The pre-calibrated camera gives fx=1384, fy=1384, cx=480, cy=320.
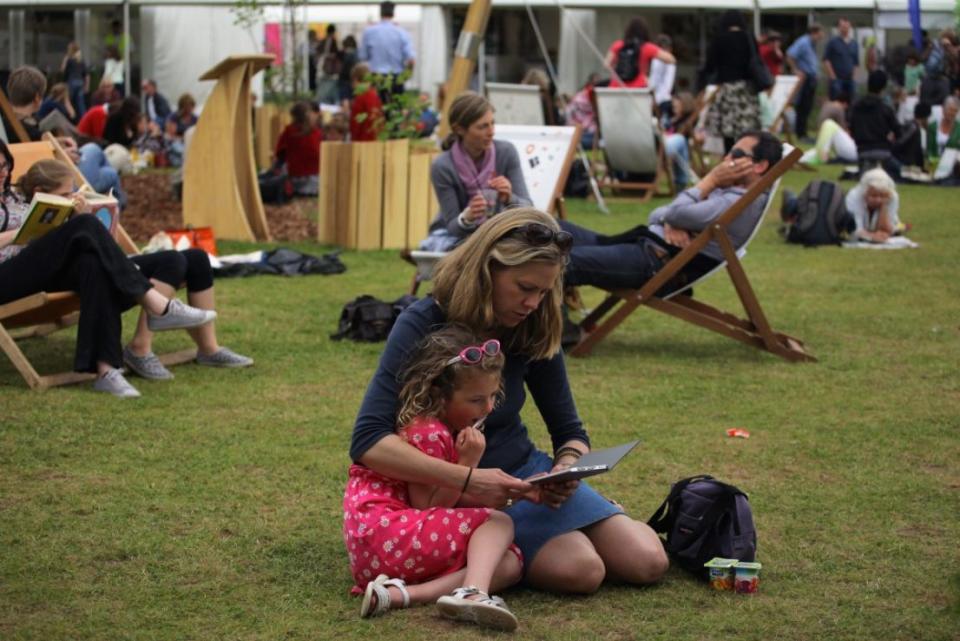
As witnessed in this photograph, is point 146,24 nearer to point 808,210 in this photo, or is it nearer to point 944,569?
point 808,210

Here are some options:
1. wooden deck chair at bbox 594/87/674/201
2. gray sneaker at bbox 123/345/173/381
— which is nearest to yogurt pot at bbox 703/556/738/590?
gray sneaker at bbox 123/345/173/381

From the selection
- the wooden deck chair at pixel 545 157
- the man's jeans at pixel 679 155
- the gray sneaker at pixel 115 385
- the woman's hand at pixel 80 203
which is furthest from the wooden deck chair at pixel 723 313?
the man's jeans at pixel 679 155

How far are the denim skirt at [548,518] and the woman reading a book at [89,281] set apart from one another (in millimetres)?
2777

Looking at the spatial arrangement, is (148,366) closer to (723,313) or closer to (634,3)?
(723,313)

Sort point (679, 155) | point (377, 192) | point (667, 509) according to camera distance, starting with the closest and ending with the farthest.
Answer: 1. point (667, 509)
2. point (377, 192)
3. point (679, 155)

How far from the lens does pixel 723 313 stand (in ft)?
23.6

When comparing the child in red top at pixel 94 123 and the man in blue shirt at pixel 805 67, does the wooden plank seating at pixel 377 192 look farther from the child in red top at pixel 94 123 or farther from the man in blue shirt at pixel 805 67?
the man in blue shirt at pixel 805 67

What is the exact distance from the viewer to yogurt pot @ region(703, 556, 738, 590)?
12.2ft

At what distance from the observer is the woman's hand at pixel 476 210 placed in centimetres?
695

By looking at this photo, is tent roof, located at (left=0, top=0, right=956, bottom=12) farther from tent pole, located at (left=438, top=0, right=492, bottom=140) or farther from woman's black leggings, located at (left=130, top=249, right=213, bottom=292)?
woman's black leggings, located at (left=130, top=249, right=213, bottom=292)

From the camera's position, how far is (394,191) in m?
10.5

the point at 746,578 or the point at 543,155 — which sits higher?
the point at 543,155

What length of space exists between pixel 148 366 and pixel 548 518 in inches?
124

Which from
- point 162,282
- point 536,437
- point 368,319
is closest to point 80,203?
point 162,282
